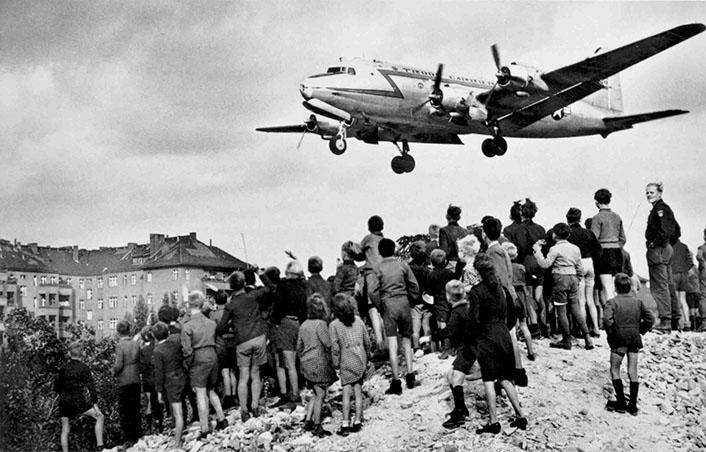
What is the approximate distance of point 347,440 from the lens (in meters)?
9.10

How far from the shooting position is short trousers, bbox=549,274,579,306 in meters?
10.9

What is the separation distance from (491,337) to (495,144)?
607 inches

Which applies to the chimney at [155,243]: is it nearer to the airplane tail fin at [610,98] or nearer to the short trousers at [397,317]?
the airplane tail fin at [610,98]

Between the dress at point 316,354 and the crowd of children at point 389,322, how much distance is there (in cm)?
2

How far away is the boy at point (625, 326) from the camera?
9.42m

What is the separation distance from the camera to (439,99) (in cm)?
2239

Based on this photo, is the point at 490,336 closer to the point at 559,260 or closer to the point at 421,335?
the point at 559,260

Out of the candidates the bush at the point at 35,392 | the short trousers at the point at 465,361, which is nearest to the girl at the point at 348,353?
the short trousers at the point at 465,361

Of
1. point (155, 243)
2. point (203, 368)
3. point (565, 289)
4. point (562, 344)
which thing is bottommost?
point (562, 344)

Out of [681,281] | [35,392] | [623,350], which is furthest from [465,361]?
[35,392]

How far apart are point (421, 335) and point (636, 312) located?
389cm

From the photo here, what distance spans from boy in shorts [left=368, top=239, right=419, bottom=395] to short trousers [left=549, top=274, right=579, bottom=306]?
7.98 feet

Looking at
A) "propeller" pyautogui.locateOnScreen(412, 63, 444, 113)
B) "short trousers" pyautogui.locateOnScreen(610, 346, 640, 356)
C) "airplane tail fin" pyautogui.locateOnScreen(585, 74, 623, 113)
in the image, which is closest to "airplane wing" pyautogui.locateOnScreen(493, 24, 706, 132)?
"propeller" pyautogui.locateOnScreen(412, 63, 444, 113)

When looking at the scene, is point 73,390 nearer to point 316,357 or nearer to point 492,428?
point 316,357
